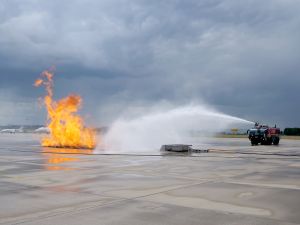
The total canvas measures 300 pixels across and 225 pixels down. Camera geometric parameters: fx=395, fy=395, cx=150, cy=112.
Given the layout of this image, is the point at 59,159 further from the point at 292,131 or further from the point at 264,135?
the point at 292,131

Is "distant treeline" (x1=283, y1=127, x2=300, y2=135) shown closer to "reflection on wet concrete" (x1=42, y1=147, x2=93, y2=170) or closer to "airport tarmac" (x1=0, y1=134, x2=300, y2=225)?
"reflection on wet concrete" (x1=42, y1=147, x2=93, y2=170)

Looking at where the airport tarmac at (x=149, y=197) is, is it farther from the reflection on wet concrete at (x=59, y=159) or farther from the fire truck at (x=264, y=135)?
the fire truck at (x=264, y=135)

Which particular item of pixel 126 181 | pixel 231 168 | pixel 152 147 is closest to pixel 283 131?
pixel 152 147

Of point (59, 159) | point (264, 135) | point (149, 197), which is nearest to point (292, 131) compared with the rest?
point (264, 135)

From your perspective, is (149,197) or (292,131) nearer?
(149,197)

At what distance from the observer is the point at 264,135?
39.2 m

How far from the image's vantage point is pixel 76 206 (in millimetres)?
9180

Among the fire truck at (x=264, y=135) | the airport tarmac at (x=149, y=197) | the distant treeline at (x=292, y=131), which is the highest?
the distant treeline at (x=292, y=131)

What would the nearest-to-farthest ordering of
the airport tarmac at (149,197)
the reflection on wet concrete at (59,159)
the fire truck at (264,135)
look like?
the airport tarmac at (149,197)
the reflection on wet concrete at (59,159)
the fire truck at (264,135)

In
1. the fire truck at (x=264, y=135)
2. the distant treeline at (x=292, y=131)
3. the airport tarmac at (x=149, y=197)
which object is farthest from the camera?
the distant treeline at (x=292, y=131)

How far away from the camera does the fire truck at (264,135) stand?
129 feet

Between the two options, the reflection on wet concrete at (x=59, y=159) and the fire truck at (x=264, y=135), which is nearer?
the reflection on wet concrete at (x=59, y=159)

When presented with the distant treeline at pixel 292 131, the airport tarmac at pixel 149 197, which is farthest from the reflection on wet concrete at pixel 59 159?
the distant treeline at pixel 292 131

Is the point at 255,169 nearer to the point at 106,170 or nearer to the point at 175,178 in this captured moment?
the point at 175,178
